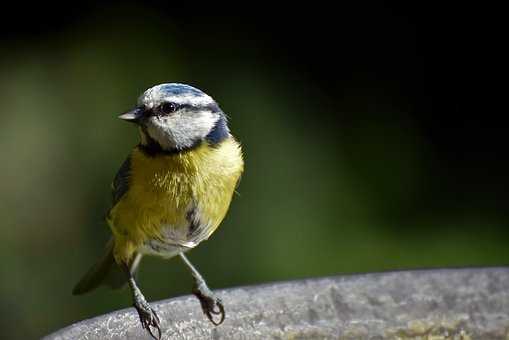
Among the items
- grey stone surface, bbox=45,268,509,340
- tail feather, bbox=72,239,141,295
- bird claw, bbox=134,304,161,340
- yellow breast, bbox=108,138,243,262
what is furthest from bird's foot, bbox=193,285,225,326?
tail feather, bbox=72,239,141,295

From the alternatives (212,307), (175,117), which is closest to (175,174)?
(175,117)

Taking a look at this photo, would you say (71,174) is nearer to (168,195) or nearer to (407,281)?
(168,195)

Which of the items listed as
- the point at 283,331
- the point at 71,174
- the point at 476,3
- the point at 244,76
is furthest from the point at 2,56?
the point at 283,331

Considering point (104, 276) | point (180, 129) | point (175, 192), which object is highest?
point (180, 129)

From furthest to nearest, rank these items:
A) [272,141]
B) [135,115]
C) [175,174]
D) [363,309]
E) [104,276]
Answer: [272,141] → [104,276] → [175,174] → [135,115] → [363,309]

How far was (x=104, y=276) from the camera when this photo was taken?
365 cm

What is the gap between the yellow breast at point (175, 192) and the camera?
10.3 ft

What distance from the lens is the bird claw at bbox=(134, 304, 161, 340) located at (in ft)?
8.64

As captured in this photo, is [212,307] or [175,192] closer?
[212,307]

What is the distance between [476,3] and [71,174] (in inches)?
75.6

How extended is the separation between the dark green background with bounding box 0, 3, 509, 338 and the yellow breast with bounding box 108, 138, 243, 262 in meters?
1.64

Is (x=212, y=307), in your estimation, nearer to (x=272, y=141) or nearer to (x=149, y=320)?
(x=149, y=320)

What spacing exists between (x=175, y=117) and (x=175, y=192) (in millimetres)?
215

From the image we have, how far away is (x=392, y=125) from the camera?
5.20 meters
